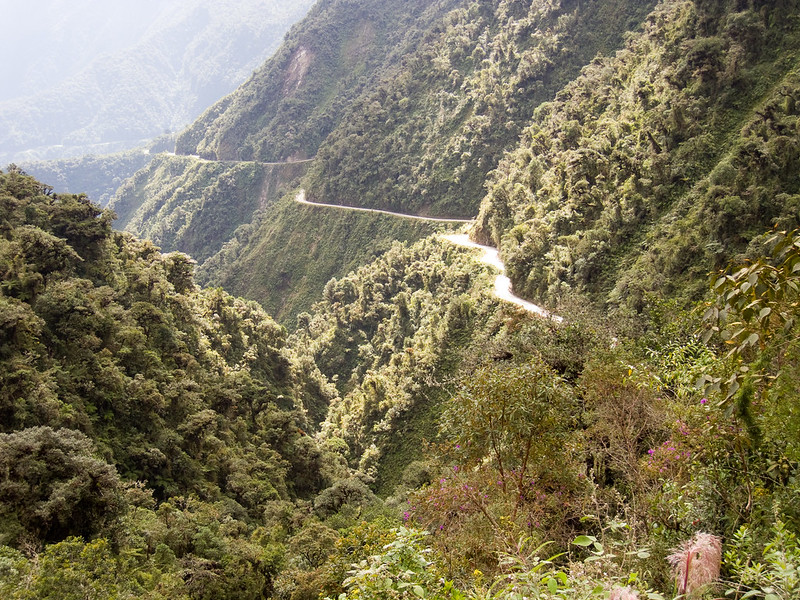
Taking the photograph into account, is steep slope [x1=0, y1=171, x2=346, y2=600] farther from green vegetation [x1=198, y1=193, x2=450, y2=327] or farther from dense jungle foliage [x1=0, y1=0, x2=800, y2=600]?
green vegetation [x1=198, y1=193, x2=450, y2=327]

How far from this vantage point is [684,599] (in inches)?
197

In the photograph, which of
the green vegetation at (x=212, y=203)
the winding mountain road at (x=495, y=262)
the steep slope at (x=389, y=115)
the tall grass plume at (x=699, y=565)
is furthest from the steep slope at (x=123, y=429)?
the green vegetation at (x=212, y=203)

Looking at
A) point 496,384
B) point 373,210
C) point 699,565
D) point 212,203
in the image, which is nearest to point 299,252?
point 373,210

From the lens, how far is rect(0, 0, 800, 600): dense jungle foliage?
6.69m

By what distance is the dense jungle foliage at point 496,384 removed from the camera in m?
6.69

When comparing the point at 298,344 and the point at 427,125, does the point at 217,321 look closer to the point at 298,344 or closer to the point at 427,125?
the point at 298,344

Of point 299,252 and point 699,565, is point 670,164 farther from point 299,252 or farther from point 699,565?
point 299,252

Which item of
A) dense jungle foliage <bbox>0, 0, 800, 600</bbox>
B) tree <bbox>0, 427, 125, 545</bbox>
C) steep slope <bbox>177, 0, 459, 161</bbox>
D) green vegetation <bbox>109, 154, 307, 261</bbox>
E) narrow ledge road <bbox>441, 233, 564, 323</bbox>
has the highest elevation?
steep slope <bbox>177, 0, 459, 161</bbox>

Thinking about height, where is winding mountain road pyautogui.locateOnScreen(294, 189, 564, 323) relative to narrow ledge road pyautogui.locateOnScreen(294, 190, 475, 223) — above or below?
below

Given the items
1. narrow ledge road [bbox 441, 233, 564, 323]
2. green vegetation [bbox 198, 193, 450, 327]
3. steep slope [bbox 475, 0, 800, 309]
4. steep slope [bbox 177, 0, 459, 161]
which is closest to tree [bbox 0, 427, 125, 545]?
narrow ledge road [bbox 441, 233, 564, 323]

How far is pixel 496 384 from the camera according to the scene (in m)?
11.0

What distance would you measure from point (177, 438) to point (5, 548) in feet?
37.3

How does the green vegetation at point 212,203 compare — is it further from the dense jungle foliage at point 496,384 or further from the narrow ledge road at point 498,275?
the narrow ledge road at point 498,275

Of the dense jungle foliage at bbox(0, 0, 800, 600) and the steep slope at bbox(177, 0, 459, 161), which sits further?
the steep slope at bbox(177, 0, 459, 161)
